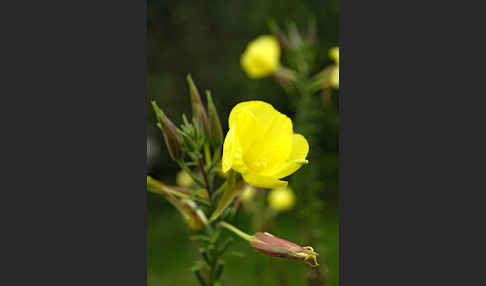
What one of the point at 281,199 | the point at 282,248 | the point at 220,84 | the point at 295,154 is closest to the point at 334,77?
the point at 220,84

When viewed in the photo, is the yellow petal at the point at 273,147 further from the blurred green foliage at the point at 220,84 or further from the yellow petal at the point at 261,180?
the blurred green foliage at the point at 220,84

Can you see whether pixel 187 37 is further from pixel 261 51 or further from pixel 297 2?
pixel 297 2

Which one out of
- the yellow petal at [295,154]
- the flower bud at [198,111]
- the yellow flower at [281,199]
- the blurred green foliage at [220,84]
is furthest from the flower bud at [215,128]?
the yellow flower at [281,199]

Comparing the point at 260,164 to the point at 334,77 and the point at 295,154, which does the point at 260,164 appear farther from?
the point at 334,77

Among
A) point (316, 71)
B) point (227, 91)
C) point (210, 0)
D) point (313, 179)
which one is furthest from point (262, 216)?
point (210, 0)

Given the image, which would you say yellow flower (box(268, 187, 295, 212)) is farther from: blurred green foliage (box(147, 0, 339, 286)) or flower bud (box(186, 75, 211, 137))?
flower bud (box(186, 75, 211, 137))

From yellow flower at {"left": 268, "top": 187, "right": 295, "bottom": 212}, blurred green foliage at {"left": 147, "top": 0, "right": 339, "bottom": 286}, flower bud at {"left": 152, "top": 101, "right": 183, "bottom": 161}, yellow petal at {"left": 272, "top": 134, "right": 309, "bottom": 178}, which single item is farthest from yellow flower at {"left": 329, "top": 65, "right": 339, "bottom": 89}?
flower bud at {"left": 152, "top": 101, "right": 183, "bottom": 161}
